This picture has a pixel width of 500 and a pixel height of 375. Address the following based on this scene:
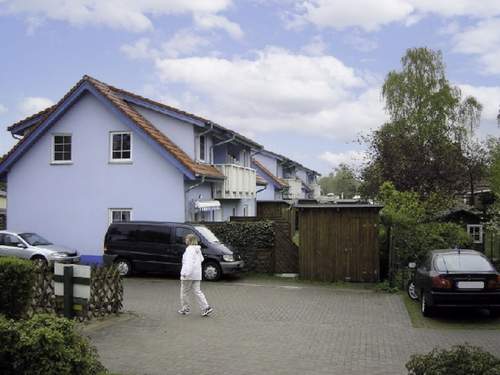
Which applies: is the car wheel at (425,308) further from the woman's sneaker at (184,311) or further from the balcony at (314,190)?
the balcony at (314,190)

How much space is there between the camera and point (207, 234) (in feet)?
66.4

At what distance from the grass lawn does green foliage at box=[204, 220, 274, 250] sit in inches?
306

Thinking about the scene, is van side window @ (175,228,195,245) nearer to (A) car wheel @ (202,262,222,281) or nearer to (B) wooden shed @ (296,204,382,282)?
(A) car wheel @ (202,262,222,281)

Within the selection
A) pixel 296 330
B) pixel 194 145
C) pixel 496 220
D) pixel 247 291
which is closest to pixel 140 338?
pixel 296 330

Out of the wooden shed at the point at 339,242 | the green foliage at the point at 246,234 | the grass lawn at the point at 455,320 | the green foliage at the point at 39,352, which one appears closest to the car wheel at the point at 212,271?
the green foliage at the point at 246,234

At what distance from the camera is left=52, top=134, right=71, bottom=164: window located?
969 inches

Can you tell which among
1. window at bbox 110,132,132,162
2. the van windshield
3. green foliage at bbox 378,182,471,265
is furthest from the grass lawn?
window at bbox 110,132,132,162

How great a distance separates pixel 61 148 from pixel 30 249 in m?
5.01

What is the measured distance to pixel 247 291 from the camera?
698 inches

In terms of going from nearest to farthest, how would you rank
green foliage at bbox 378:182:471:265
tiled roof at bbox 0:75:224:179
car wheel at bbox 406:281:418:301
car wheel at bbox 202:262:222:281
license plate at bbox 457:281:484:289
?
license plate at bbox 457:281:484:289 → car wheel at bbox 406:281:418:301 → green foliage at bbox 378:182:471:265 → car wheel at bbox 202:262:222:281 → tiled roof at bbox 0:75:224:179

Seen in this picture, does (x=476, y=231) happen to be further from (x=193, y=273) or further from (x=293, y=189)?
(x=293, y=189)

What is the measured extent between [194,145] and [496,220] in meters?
12.3

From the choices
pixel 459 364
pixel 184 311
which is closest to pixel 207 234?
pixel 184 311

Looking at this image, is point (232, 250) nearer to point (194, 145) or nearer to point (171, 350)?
point (194, 145)
